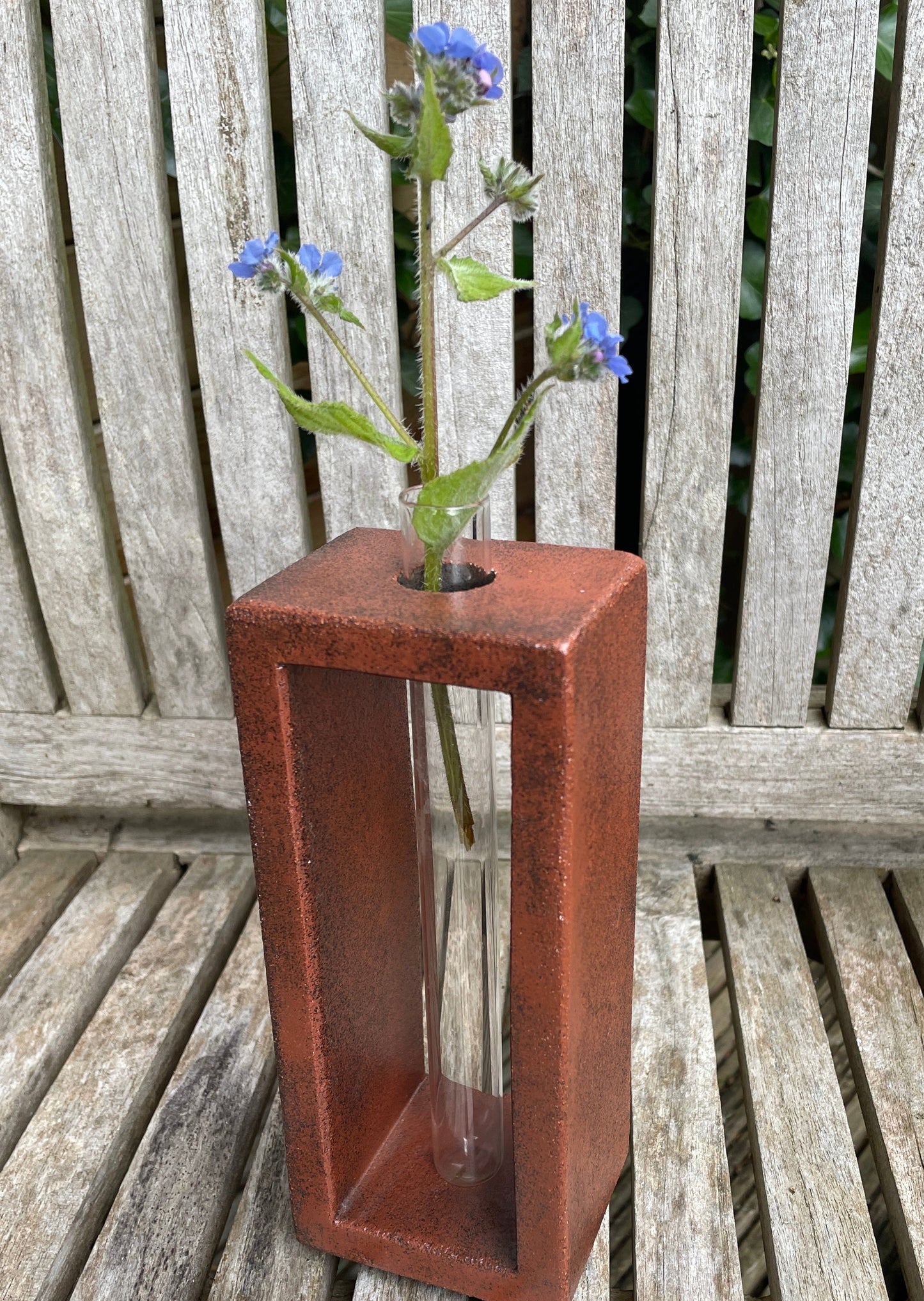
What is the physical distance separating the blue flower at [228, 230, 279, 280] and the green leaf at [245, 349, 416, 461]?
5 cm

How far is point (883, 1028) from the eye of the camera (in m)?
1.13

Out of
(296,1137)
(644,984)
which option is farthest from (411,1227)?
(644,984)

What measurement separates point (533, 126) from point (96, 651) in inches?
30.3

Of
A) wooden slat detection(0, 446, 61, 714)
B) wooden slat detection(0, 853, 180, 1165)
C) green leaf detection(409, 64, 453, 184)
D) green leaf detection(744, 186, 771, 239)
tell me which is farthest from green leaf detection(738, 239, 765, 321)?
wooden slat detection(0, 853, 180, 1165)

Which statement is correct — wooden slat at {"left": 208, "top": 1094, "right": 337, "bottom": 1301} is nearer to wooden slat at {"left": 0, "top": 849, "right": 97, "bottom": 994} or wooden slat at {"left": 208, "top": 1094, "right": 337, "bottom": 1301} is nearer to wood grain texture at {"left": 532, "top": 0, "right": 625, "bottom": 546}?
wooden slat at {"left": 0, "top": 849, "right": 97, "bottom": 994}

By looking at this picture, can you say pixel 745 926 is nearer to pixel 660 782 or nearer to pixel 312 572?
pixel 660 782

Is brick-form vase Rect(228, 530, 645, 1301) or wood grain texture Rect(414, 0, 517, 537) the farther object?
wood grain texture Rect(414, 0, 517, 537)

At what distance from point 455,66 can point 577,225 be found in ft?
1.71

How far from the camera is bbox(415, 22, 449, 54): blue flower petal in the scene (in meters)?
0.59

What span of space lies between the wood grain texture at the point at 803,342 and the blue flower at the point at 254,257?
23.9 inches

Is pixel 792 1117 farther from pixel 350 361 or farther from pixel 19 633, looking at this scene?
pixel 19 633

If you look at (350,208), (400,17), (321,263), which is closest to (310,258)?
(321,263)

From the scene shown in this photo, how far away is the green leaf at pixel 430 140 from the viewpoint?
597mm

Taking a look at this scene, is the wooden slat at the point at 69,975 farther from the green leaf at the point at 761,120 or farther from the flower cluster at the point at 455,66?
the green leaf at the point at 761,120
